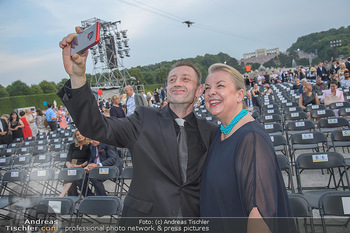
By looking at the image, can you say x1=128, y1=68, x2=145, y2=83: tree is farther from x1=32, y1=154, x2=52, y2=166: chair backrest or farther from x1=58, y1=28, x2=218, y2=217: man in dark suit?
x1=58, y1=28, x2=218, y2=217: man in dark suit

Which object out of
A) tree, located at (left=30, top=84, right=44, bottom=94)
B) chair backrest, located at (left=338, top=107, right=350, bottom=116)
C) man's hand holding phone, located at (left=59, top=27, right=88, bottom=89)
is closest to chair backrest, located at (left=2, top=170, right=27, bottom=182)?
man's hand holding phone, located at (left=59, top=27, right=88, bottom=89)

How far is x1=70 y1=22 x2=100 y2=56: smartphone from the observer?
118cm

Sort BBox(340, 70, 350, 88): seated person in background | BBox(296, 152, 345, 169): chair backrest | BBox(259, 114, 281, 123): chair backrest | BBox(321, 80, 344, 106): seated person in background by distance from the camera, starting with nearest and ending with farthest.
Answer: BBox(296, 152, 345, 169): chair backrest → BBox(259, 114, 281, 123): chair backrest → BBox(321, 80, 344, 106): seated person in background → BBox(340, 70, 350, 88): seated person in background

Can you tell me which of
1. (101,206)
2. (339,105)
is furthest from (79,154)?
(339,105)

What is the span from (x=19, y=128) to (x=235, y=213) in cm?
1273

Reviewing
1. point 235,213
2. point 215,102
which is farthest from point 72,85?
point 235,213

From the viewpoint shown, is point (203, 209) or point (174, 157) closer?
point (203, 209)

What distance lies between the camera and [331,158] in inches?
146

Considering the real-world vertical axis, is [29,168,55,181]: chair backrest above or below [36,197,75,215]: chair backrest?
above

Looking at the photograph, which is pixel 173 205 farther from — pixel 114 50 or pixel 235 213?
pixel 114 50

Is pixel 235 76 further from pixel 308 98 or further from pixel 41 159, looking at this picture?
pixel 308 98

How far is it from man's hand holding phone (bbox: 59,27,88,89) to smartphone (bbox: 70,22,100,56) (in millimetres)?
36

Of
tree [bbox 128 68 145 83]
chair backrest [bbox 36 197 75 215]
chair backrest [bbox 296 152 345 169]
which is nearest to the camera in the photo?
chair backrest [bbox 36 197 75 215]

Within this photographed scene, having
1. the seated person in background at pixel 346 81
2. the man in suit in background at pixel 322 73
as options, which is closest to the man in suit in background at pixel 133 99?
the seated person in background at pixel 346 81
